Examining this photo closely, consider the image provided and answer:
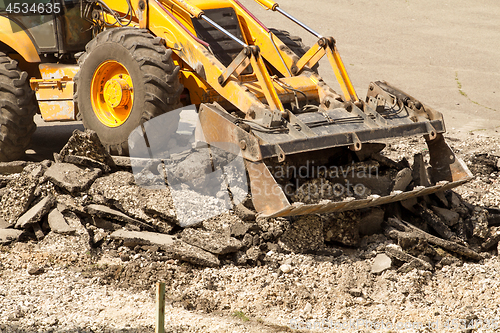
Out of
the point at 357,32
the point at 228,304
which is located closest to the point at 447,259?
the point at 228,304

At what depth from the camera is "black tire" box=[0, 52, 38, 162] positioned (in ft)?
21.9

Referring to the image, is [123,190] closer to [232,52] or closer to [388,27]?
[232,52]

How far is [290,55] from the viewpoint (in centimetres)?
650

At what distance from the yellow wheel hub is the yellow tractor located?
0.01 m

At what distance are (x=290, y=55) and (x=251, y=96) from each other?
3.98 ft

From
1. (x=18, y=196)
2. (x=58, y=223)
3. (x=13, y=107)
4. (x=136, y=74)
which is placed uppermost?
(x=136, y=74)

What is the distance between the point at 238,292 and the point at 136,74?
2.48m

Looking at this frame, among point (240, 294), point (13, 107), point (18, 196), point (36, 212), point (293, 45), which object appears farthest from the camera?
point (293, 45)

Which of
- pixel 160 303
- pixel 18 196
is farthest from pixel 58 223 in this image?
pixel 160 303

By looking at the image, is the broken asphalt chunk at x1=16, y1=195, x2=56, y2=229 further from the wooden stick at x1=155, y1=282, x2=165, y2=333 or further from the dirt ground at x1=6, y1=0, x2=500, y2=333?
the wooden stick at x1=155, y1=282, x2=165, y2=333

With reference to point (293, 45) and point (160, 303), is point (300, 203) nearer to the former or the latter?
point (160, 303)

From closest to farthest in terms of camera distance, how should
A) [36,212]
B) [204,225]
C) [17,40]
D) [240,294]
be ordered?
[240,294] < [204,225] < [36,212] < [17,40]

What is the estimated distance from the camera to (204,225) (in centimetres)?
535

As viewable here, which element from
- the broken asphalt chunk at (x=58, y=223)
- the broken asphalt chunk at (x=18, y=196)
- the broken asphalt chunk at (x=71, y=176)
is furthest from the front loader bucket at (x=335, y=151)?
the broken asphalt chunk at (x=18, y=196)
